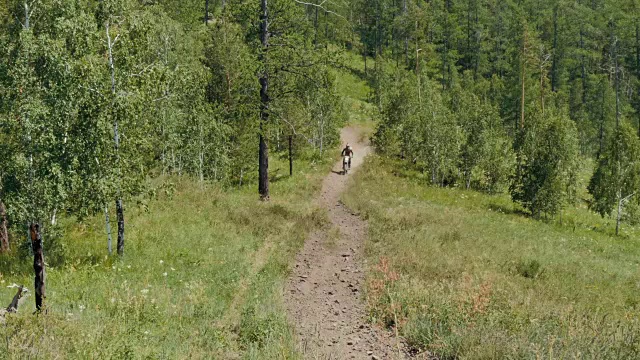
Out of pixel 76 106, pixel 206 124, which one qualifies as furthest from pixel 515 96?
pixel 76 106

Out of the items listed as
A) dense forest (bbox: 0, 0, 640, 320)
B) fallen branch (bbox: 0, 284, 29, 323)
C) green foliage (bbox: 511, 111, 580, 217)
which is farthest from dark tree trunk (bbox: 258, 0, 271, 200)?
green foliage (bbox: 511, 111, 580, 217)

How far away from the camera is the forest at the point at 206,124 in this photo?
972 centimetres

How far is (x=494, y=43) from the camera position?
106812 mm

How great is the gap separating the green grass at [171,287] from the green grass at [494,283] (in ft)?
8.67

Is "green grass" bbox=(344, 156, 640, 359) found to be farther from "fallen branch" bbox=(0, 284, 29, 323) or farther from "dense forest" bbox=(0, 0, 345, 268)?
"dense forest" bbox=(0, 0, 345, 268)

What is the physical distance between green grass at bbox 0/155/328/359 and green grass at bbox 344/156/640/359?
8.67 feet

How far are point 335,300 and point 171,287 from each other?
3960mm

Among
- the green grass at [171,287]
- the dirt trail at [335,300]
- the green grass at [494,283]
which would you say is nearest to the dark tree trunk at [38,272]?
the green grass at [171,287]

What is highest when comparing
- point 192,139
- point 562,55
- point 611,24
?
point 611,24

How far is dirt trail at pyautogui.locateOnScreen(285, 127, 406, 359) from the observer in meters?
8.65

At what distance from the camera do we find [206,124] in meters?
27.1

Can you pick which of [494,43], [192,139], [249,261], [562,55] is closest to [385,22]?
[494,43]

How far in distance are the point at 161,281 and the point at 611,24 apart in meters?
129

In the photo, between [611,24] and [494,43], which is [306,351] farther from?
[611,24]
